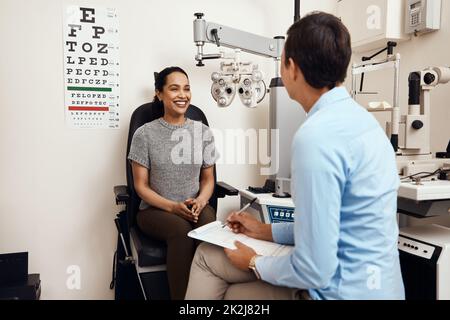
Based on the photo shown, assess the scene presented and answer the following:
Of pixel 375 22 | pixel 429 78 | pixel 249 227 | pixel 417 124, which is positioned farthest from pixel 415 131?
pixel 249 227

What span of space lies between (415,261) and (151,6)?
169cm

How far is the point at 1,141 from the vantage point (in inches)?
72.6

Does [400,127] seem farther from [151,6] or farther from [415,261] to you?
[151,6]

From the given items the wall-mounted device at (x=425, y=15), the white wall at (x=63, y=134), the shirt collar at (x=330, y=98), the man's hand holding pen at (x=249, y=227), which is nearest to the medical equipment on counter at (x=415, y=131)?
the wall-mounted device at (x=425, y=15)

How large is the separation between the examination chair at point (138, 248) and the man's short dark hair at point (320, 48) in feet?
2.89

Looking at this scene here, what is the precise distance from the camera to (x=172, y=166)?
1665mm

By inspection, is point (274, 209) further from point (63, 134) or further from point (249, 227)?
point (63, 134)

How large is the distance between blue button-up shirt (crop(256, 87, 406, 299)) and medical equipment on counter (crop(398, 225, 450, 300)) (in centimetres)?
55

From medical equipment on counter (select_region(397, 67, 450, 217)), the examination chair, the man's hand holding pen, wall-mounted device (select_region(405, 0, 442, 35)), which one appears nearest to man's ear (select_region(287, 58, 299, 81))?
the man's hand holding pen

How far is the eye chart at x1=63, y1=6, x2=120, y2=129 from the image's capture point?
1.90 meters

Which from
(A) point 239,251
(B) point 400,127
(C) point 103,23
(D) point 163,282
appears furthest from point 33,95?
(B) point 400,127

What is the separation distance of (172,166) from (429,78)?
1097 millimetres

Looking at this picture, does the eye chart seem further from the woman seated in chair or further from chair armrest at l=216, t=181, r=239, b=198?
chair armrest at l=216, t=181, r=239, b=198

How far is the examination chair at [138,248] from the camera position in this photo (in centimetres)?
142
